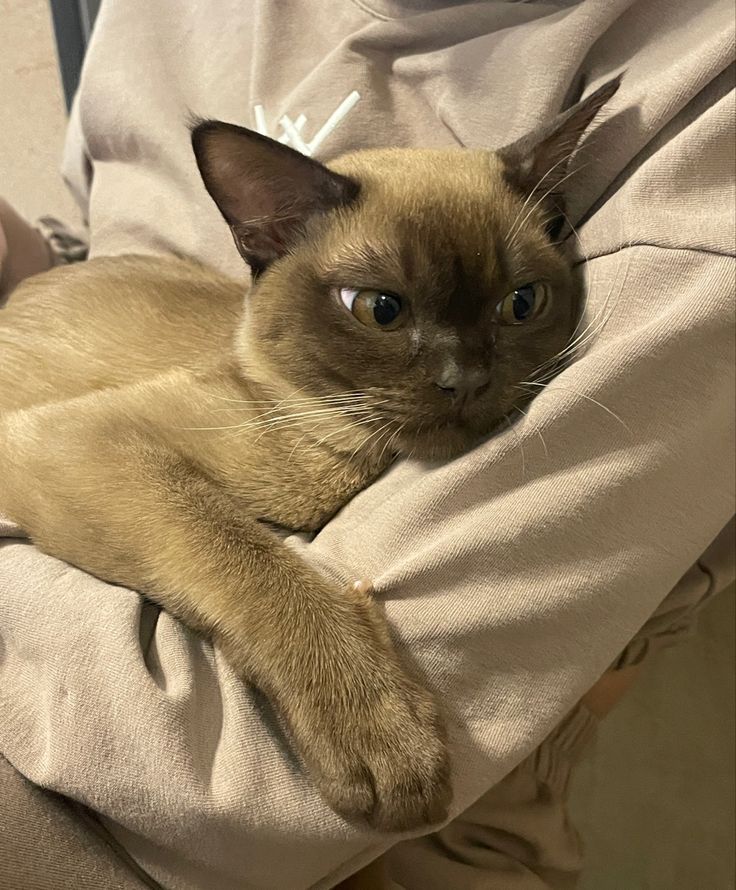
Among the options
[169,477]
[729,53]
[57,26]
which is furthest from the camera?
[57,26]

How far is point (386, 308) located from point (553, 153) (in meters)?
0.30

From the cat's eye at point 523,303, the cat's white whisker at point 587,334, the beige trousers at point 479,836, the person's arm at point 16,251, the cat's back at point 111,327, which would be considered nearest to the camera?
the beige trousers at point 479,836

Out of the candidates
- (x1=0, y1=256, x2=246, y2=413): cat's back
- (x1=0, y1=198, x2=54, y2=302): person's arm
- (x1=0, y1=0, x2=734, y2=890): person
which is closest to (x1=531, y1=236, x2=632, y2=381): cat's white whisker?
(x1=0, y1=0, x2=734, y2=890): person

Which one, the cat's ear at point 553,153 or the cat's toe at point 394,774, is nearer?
the cat's toe at point 394,774

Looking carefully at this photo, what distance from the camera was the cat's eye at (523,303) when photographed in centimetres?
90

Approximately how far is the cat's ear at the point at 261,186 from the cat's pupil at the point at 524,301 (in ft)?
0.85

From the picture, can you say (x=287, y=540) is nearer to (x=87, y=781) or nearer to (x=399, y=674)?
(x=399, y=674)

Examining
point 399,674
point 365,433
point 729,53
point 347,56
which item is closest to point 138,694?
point 399,674

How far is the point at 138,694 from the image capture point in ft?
2.24

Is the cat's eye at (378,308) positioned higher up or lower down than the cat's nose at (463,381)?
higher up

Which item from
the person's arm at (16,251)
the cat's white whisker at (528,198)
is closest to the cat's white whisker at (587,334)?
the cat's white whisker at (528,198)

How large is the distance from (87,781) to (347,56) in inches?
42.2

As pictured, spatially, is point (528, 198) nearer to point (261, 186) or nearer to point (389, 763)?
point (261, 186)

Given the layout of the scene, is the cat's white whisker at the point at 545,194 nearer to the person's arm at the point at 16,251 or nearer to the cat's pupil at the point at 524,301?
the cat's pupil at the point at 524,301
